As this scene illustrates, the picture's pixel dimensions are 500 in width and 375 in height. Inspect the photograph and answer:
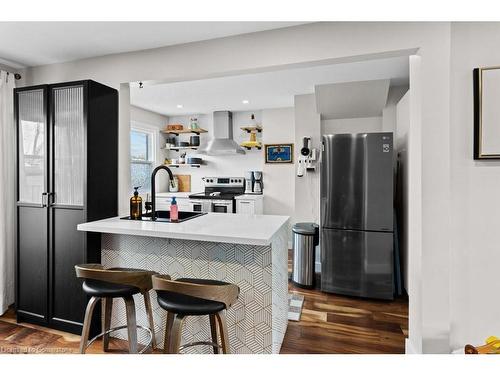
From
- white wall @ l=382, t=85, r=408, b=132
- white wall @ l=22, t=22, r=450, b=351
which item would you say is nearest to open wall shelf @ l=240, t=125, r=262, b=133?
white wall @ l=382, t=85, r=408, b=132

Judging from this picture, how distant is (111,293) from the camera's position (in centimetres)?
168

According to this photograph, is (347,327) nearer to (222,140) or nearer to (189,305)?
(189,305)

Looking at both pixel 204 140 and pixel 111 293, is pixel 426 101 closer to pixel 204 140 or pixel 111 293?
pixel 111 293

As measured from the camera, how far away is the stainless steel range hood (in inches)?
192

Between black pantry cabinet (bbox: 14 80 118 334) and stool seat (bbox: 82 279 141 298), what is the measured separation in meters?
0.57

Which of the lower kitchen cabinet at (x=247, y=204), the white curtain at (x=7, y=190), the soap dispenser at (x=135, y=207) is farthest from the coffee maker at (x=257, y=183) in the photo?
the white curtain at (x=7, y=190)

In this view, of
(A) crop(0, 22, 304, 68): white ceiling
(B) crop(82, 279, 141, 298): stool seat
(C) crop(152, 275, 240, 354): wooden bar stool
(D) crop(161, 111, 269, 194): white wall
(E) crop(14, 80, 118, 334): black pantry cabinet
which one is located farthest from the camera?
(D) crop(161, 111, 269, 194): white wall

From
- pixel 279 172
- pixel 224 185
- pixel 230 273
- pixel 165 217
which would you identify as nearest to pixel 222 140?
pixel 224 185

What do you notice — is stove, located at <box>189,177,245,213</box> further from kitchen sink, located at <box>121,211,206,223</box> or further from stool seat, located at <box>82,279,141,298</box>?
stool seat, located at <box>82,279,141,298</box>

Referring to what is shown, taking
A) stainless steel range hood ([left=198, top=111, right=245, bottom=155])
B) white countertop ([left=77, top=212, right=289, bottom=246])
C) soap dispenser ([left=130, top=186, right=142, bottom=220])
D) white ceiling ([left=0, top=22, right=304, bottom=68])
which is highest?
white ceiling ([left=0, top=22, right=304, bottom=68])

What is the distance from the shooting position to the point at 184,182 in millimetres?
5559

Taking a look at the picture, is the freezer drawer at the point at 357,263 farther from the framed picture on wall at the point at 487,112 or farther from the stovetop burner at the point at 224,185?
the stovetop burner at the point at 224,185

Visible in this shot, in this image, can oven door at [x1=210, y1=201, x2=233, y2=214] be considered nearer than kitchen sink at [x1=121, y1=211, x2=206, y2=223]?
No
